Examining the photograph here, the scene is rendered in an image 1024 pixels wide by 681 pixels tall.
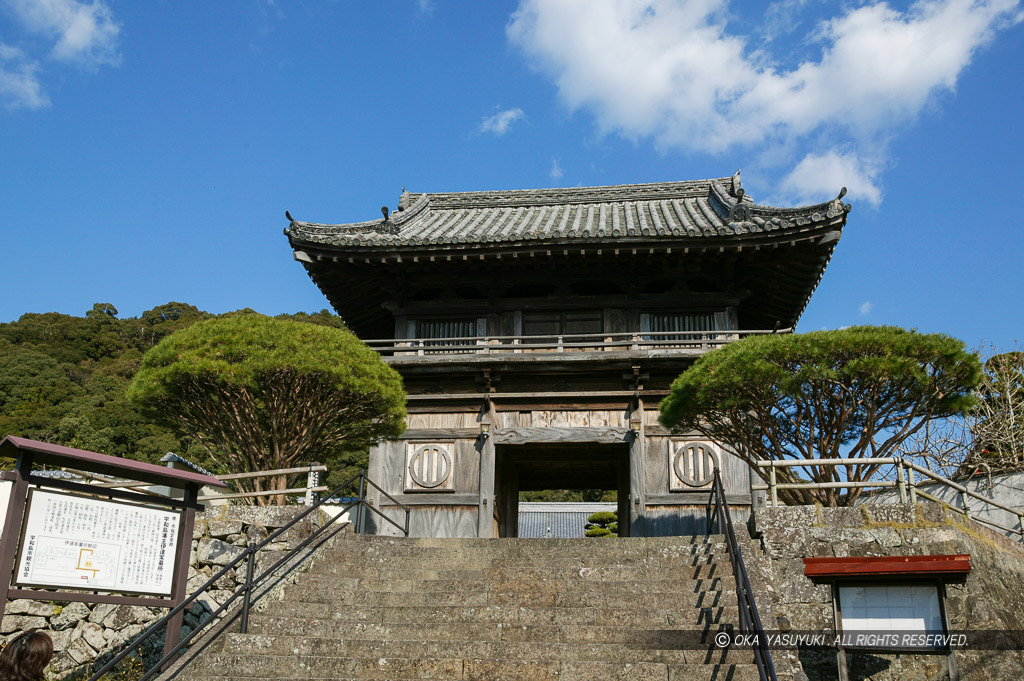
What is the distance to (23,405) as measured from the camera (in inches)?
1618

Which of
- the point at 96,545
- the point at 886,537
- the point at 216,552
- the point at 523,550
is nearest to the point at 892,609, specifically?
the point at 886,537

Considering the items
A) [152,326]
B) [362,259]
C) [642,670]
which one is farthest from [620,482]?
[152,326]

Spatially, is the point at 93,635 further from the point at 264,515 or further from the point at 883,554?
the point at 883,554

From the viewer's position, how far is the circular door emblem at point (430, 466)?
15.6 metres

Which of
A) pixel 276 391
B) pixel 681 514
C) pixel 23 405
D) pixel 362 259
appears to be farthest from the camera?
pixel 23 405

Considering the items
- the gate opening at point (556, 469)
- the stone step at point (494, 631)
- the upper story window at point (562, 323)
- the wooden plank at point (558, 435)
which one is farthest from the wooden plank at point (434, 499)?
the stone step at point (494, 631)

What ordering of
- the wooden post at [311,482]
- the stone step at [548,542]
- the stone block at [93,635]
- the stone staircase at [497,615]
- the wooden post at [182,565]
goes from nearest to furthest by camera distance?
the stone staircase at [497,615], the wooden post at [182,565], the stone block at [93,635], the stone step at [548,542], the wooden post at [311,482]

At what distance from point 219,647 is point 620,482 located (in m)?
11.4

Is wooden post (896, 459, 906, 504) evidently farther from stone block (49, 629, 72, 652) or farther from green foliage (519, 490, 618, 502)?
green foliage (519, 490, 618, 502)

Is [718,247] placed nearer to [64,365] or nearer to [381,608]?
[381,608]

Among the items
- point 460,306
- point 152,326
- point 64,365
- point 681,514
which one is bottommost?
point 681,514

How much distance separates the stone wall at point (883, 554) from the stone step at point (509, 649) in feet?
4.66

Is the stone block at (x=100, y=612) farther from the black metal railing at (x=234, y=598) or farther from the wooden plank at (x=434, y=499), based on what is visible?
the wooden plank at (x=434, y=499)

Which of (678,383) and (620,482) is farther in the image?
(620,482)
